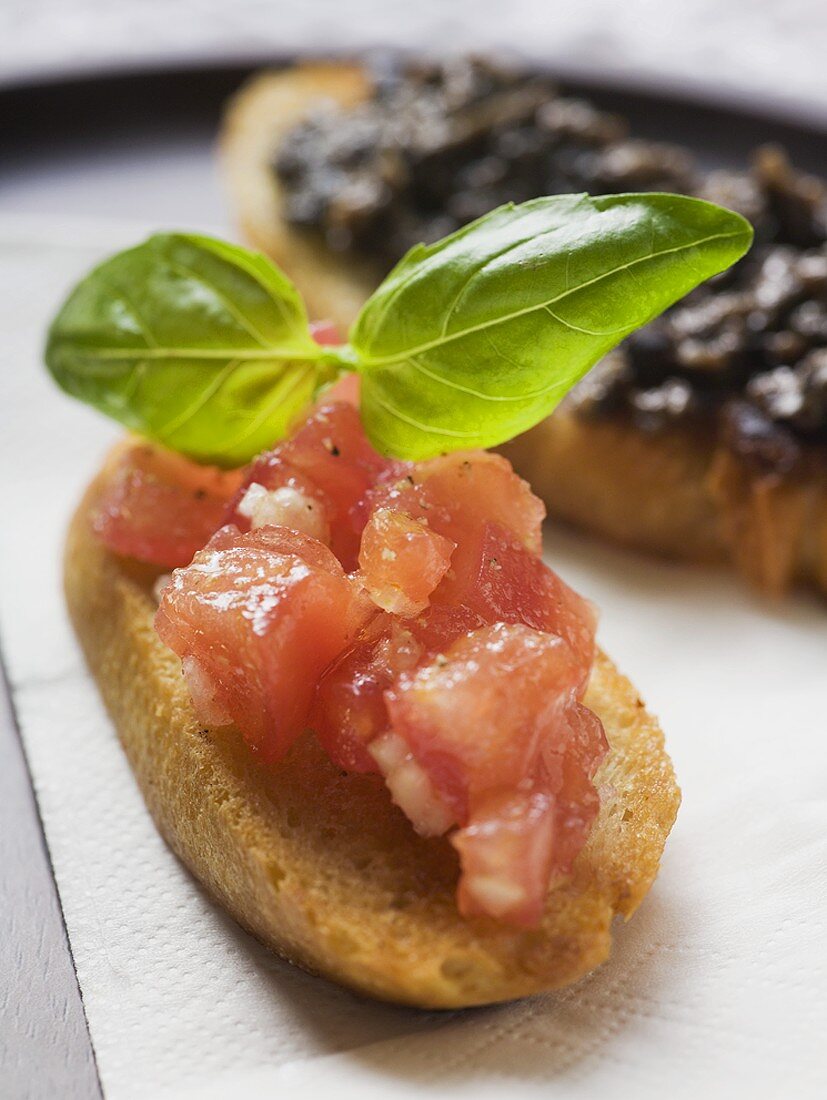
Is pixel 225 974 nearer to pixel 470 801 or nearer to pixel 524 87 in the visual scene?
pixel 470 801

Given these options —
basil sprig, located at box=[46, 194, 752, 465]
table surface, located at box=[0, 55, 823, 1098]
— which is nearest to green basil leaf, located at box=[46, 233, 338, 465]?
basil sprig, located at box=[46, 194, 752, 465]

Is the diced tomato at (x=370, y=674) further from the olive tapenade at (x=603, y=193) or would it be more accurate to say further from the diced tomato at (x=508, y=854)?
the olive tapenade at (x=603, y=193)

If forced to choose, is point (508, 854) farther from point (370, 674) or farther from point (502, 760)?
point (370, 674)

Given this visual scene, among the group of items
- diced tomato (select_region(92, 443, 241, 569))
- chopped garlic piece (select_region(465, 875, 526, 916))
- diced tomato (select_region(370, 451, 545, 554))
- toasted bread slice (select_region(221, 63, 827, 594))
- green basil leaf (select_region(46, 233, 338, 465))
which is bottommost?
toasted bread slice (select_region(221, 63, 827, 594))

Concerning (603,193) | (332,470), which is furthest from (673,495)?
(332,470)

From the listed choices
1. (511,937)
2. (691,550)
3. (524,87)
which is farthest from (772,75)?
(511,937)

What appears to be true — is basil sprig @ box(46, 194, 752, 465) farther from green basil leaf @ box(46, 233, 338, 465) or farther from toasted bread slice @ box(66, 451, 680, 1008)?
toasted bread slice @ box(66, 451, 680, 1008)
